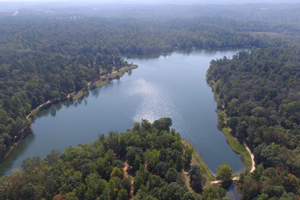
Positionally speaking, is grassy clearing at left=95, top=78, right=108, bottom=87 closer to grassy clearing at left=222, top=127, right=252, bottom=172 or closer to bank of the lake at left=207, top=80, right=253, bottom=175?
bank of the lake at left=207, top=80, right=253, bottom=175

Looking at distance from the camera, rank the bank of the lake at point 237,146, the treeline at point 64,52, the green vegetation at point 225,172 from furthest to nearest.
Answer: the treeline at point 64,52, the bank of the lake at point 237,146, the green vegetation at point 225,172

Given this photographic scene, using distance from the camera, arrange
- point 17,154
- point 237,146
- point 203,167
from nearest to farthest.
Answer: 1. point 203,167
2. point 17,154
3. point 237,146

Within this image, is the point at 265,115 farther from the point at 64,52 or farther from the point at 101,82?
the point at 64,52

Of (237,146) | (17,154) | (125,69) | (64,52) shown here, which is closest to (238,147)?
(237,146)

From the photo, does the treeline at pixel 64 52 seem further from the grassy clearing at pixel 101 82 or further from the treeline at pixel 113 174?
the treeline at pixel 113 174

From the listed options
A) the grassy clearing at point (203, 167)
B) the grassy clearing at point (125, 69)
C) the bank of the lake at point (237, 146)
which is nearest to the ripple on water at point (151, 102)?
the grassy clearing at point (125, 69)

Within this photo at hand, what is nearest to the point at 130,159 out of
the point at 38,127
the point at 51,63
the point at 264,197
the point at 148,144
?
the point at 148,144
